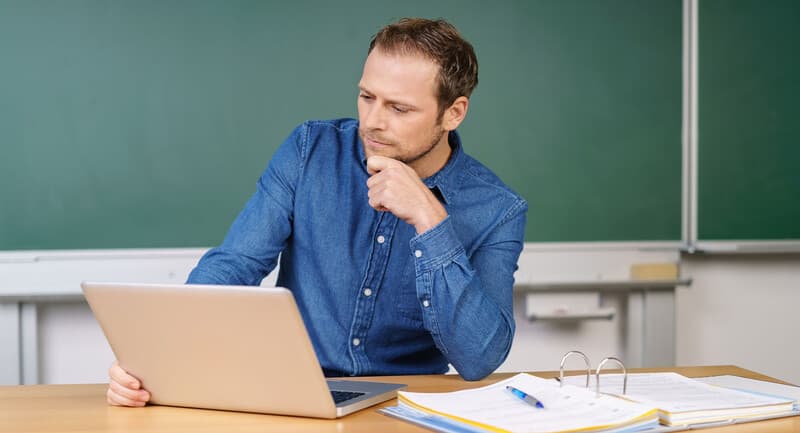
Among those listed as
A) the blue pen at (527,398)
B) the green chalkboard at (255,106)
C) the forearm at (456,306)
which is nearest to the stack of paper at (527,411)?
the blue pen at (527,398)

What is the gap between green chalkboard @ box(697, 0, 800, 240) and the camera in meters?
2.95

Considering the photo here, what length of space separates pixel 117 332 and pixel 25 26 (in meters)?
1.59

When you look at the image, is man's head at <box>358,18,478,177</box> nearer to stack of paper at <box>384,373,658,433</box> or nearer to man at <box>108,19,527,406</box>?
man at <box>108,19,527,406</box>

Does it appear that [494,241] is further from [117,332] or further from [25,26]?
[25,26]

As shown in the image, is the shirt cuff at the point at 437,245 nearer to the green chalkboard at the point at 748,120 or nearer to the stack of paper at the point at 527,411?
the stack of paper at the point at 527,411

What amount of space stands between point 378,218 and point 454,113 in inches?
10.8

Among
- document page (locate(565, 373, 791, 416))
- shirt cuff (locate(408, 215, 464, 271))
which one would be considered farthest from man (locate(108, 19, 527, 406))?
document page (locate(565, 373, 791, 416))

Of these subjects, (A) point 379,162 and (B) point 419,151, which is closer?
(A) point 379,162

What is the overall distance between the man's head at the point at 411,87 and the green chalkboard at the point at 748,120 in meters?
1.36

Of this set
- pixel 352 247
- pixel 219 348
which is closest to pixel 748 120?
pixel 352 247

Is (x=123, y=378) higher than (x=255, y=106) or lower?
lower

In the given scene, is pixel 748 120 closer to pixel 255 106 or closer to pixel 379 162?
pixel 255 106

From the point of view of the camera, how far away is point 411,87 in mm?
1789

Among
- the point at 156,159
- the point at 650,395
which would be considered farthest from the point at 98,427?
the point at 156,159
